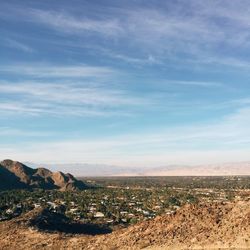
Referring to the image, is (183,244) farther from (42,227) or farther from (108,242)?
(42,227)

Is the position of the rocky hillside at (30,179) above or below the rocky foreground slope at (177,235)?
above

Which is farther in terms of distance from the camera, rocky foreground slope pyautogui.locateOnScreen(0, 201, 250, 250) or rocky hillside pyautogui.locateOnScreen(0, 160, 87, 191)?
rocky hillside pyautogui.locateOnScreen(0, 160, 87, 191)

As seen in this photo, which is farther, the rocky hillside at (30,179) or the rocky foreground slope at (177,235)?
the rocky hillside at (30,179)

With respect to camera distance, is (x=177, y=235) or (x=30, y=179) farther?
(x=30, y=179)

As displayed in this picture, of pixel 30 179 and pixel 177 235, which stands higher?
pixel 30 179
